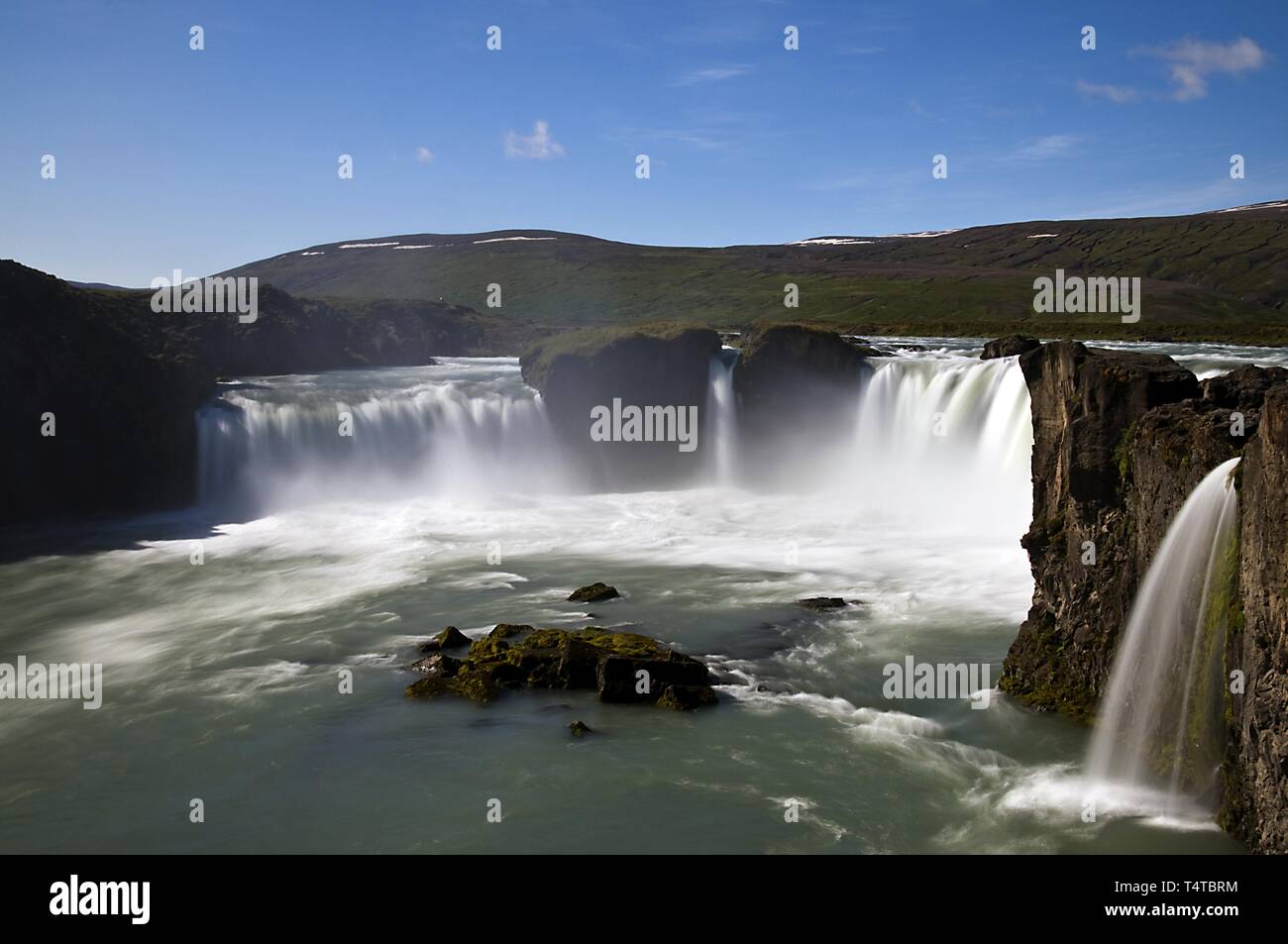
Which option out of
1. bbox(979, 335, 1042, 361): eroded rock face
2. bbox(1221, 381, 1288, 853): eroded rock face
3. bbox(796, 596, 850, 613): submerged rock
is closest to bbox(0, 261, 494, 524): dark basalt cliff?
bbox(796, 596, 850, 613): submerged rock

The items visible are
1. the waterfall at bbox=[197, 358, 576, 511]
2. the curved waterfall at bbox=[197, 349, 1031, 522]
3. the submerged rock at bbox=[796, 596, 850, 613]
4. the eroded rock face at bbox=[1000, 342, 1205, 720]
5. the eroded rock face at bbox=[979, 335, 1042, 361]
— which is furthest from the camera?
the waterfall at bbox=[197, 358, 576, 511]

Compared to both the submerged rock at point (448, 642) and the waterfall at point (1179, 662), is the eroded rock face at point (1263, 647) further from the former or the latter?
the submerged rock at point (448, 642)

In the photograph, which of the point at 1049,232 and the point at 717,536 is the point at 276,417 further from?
the point at 1049,232

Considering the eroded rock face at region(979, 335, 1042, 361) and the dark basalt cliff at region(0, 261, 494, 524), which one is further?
the dark basalt cliff at region(0, 261, 494, 524)

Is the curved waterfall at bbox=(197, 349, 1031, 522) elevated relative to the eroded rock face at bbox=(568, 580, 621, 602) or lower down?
elevated

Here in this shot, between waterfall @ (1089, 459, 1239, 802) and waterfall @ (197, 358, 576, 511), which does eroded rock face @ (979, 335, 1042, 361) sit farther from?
waterfall @ (1089, 459, 1239, 802)

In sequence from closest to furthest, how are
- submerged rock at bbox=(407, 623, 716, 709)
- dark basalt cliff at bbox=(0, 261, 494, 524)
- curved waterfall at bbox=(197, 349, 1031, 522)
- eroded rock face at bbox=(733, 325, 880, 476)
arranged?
submerged rock at bbox=(407, 623, 716, 709) < curved waterfall at bbox=(197, 349, 1031, 522) < dark basalt cliff at bbox=(0, 261, 494, 524) < eroded rock face at bbox=(733, 325, 880, 476)
